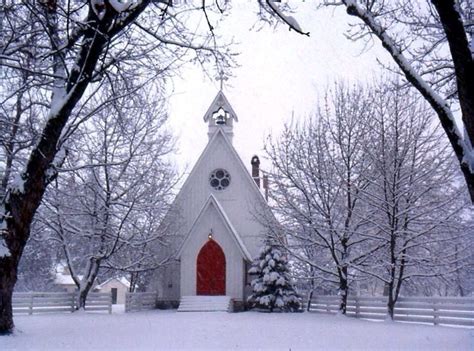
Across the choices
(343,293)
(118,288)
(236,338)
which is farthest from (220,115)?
(118,288)

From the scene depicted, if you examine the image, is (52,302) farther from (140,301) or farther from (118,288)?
(118,288)

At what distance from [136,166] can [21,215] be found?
1213cm

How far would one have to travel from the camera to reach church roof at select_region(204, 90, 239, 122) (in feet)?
87.8

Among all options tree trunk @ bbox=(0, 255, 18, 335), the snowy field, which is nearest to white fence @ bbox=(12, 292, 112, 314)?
the snowy field

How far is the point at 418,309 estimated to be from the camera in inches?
610

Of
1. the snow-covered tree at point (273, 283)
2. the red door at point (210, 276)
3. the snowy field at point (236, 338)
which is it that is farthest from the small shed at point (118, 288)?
the snowy field at point (236, 338)

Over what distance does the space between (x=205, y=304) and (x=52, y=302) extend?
6356 millimetres

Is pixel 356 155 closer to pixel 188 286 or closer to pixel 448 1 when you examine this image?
pixel 188 286

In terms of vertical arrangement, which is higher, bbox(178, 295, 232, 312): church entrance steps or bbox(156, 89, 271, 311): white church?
bbox(156, 89, 271, 311): white church

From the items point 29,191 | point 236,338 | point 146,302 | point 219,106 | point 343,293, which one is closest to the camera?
point 29,191

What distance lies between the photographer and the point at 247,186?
2484 centimetres

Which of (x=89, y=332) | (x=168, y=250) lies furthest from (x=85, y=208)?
(x=89, y=332)

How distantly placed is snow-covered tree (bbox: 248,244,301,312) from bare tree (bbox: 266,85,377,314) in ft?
5.06

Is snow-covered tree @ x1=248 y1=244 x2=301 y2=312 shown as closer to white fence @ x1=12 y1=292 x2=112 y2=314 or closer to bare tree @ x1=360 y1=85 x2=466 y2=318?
bare tree @ x1=360 y1=85 x2=466 y2=318
